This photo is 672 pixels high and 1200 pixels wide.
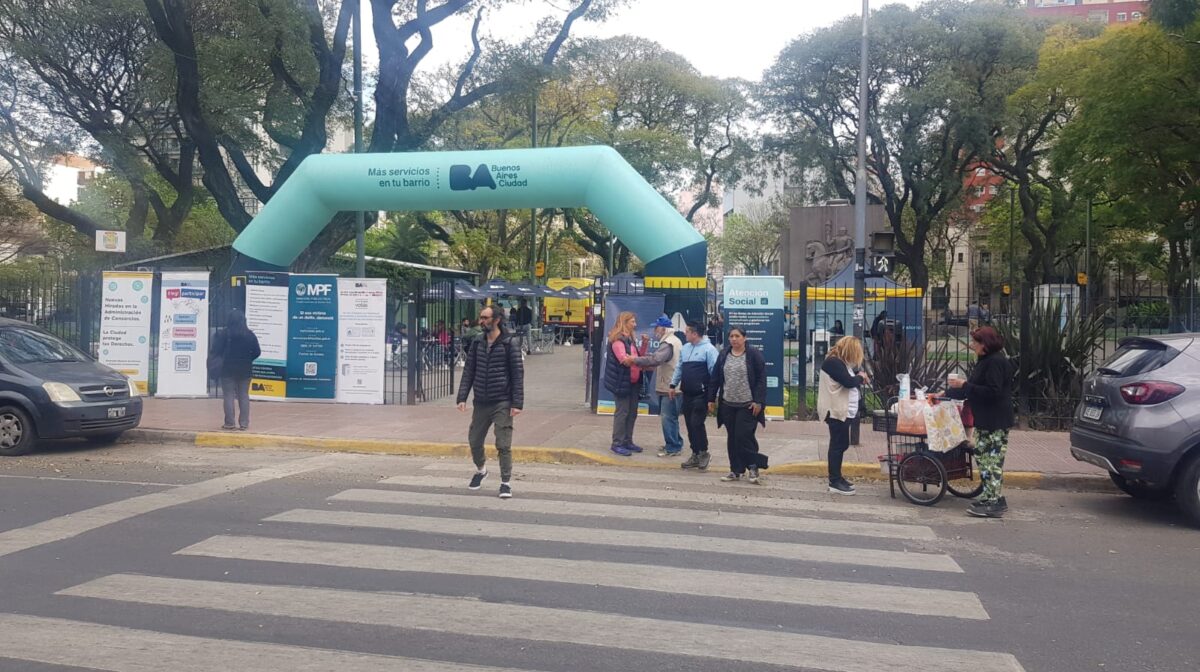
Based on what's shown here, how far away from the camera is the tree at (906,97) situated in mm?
34062

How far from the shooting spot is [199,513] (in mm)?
8070

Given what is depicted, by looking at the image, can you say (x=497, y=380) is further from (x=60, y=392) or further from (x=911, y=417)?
(x=60, y=392)

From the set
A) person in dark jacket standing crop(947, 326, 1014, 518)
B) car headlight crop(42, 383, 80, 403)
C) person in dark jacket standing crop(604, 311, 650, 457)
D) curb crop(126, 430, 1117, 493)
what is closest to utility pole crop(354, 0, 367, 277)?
curb crop(126, 430, 1117, 493)

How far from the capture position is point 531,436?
12.7 meters

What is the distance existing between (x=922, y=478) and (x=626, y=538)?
11.1 feet

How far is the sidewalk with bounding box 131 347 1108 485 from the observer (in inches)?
438

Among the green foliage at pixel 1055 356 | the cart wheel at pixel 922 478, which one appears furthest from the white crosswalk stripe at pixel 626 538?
the green foliage at pixel 1055 356

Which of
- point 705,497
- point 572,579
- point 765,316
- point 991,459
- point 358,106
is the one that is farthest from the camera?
point 358,106

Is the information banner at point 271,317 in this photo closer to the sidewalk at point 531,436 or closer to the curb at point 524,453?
the sidewalk at point 531,436

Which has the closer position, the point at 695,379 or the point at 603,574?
the point at 603,574

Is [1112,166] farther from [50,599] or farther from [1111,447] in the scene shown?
[50,599]

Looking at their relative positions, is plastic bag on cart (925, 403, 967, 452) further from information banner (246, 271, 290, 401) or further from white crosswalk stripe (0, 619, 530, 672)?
information banner (246, 271, 290, 401)

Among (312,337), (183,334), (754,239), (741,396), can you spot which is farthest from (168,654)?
(754,239)

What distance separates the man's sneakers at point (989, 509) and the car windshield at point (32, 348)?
11.3 meters
